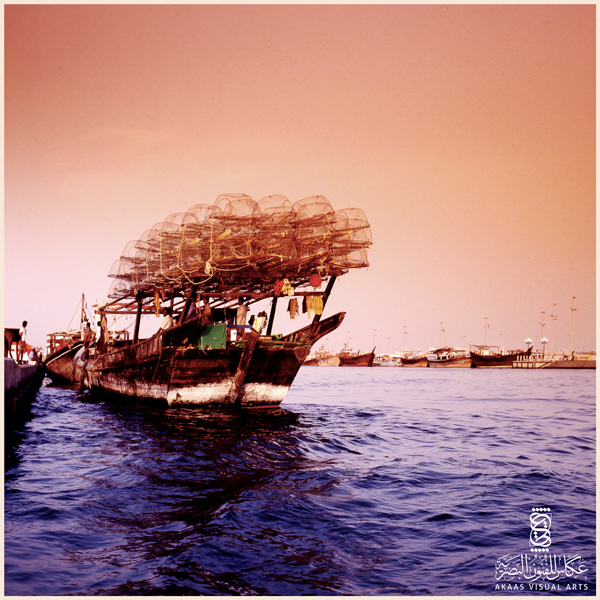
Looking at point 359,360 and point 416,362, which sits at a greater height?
point 359,360

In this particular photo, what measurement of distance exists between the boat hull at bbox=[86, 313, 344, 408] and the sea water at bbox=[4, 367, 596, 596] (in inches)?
109

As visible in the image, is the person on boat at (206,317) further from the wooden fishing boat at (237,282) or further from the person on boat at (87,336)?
the person on boat at (87,336)

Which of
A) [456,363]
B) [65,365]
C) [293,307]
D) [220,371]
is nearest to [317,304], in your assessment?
[293,307]

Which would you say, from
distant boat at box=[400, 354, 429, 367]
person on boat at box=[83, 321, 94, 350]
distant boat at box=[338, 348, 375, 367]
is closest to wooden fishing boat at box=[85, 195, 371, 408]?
person on boat at box=[83, 321, 94, 350]

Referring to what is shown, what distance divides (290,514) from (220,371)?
10.4 meters

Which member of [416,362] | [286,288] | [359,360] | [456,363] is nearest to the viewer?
[286,288]

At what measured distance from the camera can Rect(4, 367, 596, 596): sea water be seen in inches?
197

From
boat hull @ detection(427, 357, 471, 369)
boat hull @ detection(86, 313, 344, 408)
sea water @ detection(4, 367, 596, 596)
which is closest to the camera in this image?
sea water @ detection(4, 367, 596, 596)

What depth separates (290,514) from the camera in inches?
270

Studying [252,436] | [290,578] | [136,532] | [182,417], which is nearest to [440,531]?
[290,578]

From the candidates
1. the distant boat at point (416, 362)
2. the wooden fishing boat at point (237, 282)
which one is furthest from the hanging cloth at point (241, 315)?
the distant boat at point (416, 362)

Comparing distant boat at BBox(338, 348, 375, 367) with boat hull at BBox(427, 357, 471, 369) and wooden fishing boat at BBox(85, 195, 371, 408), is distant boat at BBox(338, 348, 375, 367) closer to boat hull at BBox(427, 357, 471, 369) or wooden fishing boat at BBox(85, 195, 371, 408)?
boat hull at BBox(427, 357, 471, 369)

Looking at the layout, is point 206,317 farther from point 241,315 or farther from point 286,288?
point 286,288

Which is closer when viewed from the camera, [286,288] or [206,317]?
[206,317]
